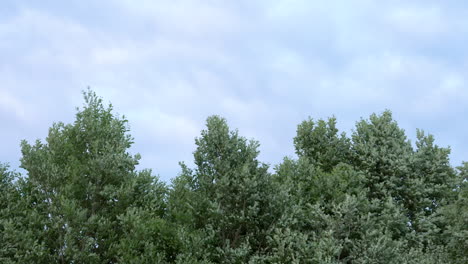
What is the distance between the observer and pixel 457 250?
123ft

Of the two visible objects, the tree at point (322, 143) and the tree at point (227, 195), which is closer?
the tree at point (227, 195)

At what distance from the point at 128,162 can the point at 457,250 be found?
21.5 m

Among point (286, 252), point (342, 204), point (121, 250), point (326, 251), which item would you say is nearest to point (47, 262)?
point (121, 250)

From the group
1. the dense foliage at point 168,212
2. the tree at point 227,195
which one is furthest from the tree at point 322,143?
the tree at point 227,195

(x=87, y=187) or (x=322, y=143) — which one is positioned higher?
(x=322, y=143)

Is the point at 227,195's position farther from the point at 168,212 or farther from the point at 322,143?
the point at 322,143

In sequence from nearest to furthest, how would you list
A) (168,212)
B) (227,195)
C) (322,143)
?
(227,195)
(168,212)
(322,143)

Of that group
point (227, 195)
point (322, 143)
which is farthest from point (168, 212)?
point (322, 143)

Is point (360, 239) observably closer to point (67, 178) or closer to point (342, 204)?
point (342, 204)

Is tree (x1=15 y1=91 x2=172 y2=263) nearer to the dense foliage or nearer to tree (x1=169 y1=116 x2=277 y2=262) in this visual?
the dense foliage

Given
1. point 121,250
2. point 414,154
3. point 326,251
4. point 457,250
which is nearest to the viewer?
point 121,250

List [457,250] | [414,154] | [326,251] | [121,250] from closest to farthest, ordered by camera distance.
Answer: [121,250] → [326,251] → [457,250] → [414,154]

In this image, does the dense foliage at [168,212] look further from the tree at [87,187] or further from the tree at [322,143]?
the tree at [322,143]

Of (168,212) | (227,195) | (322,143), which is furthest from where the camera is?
(322,143)
